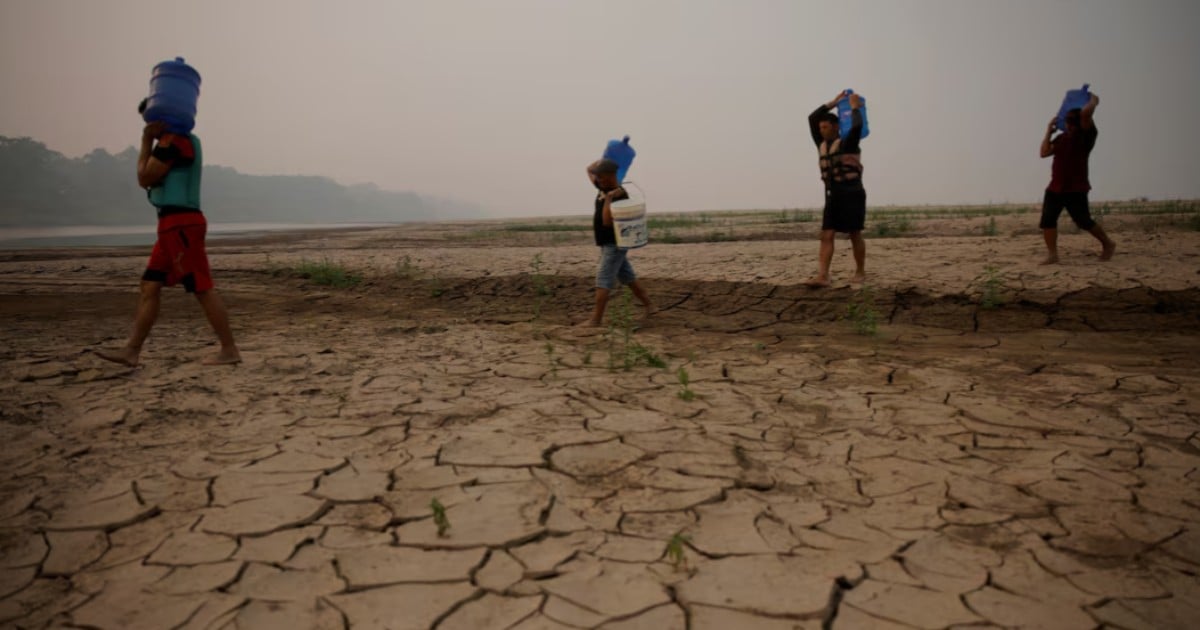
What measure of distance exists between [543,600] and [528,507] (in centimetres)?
51

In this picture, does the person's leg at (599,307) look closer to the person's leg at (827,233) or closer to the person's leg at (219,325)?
the person's leg at (827,233)

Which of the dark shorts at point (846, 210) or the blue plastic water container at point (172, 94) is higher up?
the blue plastic water container at point (172, 94)

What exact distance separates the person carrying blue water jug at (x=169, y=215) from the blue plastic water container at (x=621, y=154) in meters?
2.76

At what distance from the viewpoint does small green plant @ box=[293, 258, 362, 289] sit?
815 cm

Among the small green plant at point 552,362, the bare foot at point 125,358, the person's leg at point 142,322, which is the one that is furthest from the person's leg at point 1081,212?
the bare foot at point 125,358

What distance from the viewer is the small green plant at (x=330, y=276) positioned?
8.15 meters

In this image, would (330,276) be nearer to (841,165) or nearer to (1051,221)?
(841,165)

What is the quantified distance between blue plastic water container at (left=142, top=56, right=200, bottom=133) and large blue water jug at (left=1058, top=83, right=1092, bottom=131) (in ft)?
22.4

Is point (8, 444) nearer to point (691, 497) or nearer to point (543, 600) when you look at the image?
point (543, 600)

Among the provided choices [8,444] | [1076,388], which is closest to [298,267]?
[8,444]

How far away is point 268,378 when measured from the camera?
3.61 metres

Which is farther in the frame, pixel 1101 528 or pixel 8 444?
pixel 8 444

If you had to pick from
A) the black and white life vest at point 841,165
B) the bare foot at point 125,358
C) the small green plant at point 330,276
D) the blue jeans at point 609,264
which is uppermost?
the black and white life vest at point 841,165

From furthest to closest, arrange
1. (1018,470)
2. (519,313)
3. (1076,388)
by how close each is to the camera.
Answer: (519,313)
(1076,388)
(1018,470)
